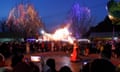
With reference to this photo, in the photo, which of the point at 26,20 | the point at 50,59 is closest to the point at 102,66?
the point at 50,59

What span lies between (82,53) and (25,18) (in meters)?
34.6

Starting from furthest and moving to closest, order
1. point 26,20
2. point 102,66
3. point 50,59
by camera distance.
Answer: point 26,20 → point 50,59 → point 102,66

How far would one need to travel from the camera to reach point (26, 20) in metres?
73.4

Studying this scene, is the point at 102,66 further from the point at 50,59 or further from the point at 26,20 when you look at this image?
the point at 26,20

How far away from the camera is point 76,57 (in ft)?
97.5

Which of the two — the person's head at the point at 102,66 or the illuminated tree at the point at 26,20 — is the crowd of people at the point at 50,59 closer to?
the person's head at the point at 102,66

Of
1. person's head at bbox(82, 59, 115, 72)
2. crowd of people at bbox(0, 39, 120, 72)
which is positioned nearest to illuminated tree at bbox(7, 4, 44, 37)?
crowd of people at bbox(0, 39, 120, 72)

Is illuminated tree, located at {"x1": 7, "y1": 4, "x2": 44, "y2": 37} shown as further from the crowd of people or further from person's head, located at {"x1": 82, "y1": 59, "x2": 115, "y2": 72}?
person's head, located at {"x1": 82, "y1": 59, "x2": 115, "y2": 72}

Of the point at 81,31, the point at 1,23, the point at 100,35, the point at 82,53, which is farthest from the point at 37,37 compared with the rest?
the point at 82,53

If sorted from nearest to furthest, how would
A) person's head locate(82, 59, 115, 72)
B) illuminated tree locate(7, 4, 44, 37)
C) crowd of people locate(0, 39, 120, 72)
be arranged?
1. person's head locate(82, 59, 115, 72)
2. crowd of people locate(0, 39, 120, 72)
3. illuminated tree locate(7, 4, 44, 37)

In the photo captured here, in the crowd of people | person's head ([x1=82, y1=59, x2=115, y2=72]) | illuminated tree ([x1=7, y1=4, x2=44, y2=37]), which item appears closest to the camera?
person's head ([x1=82, y1=59, x2=115, y2=72])

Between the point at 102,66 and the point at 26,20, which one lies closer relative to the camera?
the point at 102,66

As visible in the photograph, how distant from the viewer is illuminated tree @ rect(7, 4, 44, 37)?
72.9 m

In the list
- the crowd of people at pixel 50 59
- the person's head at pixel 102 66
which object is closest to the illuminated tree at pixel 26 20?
the crowd of people at pixel 50 59
